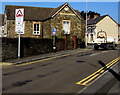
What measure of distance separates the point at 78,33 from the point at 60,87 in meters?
25.8

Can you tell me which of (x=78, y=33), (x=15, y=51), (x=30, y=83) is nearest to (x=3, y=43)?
(x=15, y=51)

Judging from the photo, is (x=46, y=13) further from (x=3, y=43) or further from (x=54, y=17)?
(x=3, y=43)

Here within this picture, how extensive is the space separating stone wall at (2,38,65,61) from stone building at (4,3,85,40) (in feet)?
23.2

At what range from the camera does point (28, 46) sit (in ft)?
60.1

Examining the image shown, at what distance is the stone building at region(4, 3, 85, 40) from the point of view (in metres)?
30.6

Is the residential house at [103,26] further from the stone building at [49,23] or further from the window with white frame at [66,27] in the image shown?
the window with white frame at [66,27]

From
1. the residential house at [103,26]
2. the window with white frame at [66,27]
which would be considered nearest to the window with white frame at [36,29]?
the window with white frame at [66,27]

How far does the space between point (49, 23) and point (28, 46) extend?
1343 centimetres

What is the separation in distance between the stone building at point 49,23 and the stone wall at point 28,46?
7.07 m

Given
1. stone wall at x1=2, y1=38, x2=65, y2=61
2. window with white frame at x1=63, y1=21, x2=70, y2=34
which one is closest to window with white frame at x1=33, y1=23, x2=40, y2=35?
window with white frame at x1=63, y1=21, x2=70, y2=34

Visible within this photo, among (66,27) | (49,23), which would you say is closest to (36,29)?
(49,23)

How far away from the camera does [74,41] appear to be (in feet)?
89.6

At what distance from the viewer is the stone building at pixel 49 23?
1206 inches

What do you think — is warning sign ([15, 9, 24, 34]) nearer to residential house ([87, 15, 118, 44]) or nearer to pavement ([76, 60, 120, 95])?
pavement ([76, 60, 120, 95])
